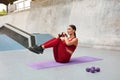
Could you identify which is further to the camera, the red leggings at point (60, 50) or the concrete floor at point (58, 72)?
the red leggings at point (60, 50)

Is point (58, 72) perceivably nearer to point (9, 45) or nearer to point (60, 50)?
point (60, 50)

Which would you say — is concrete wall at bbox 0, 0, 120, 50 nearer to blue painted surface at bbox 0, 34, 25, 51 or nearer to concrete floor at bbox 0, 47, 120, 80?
blue painted surface at bbox 0, 34, 25, 51

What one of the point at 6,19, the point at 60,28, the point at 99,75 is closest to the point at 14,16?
the point at 6,19

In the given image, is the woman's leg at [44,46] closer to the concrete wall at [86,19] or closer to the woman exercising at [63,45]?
the woman exercising at [63,45]

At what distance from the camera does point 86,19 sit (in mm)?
9977

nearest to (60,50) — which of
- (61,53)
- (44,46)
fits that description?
(61,53)

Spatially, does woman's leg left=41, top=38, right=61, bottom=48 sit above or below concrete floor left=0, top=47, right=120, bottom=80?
above

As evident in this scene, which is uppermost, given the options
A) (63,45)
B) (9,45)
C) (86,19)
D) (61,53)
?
(63,45)

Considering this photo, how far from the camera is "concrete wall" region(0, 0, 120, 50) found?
28.8 feet

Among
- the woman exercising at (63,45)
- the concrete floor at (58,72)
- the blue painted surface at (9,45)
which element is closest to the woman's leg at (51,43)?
the woman exercising at (63,45)

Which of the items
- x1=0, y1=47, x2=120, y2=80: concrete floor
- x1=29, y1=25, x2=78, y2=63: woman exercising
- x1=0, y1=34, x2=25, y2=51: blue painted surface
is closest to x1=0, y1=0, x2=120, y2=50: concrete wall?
x1=0, y1=34, x2=25, y2=51: blue painted surface

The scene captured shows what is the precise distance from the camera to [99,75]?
15.0 ft

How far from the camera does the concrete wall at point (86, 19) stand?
8766mm

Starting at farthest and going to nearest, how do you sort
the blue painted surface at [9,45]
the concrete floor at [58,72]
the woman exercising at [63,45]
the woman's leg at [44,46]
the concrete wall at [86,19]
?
the blue painted surface at [9,45] → the concrete wall at [86,19] → the woman exercising at [63,45] → the woman's leg at [44,46] → the concrete floor at [58,72]
